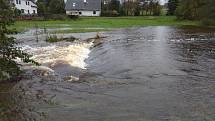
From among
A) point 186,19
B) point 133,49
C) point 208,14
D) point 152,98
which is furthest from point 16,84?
point 186,19

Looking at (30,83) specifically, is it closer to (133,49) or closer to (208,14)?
(133,49)

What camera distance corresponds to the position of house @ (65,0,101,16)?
106m

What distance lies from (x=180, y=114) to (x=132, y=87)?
4402mm

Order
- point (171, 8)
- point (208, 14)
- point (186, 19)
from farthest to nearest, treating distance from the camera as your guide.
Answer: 1. point (171, 8)
2. point (186, 19)
3. point (208, 14)

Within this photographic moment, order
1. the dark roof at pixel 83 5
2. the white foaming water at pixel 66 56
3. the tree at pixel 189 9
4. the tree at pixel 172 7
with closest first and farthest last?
the white foaming water at pixel 66 56
the tree at pixel 189 9
the tree at pixel 172 7
the dark roof at pixel 83 5

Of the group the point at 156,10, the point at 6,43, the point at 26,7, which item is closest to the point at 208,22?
the point at 156,10

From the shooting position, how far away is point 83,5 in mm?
108688

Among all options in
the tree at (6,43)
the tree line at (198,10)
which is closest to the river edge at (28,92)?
the tree at (6,43)

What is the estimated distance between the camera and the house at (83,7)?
349 feet

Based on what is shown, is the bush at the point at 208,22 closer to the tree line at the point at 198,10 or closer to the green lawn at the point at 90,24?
the tree line at the point at 198,10

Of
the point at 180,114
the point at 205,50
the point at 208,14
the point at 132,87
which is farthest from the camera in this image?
the point at 208,14

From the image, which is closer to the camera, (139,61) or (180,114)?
(180,114)

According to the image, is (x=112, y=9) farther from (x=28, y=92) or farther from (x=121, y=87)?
(x=28, y=92)

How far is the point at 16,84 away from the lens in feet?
60.6
